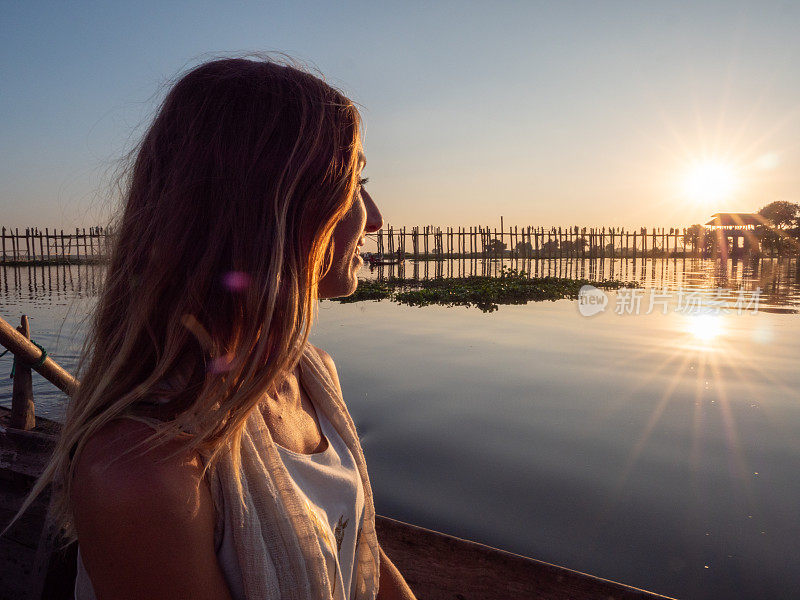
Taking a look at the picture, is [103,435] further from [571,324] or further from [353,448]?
[571,324]

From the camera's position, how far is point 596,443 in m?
5.43

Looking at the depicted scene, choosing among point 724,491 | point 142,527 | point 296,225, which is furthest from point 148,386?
point 724,491

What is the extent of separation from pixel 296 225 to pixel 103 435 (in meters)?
0.50

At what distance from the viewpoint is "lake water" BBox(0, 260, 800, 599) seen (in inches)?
147

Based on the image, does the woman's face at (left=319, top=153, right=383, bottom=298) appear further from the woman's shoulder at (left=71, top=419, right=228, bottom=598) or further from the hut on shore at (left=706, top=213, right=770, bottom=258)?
the hut on shore at (left=706, top=213, right=770, bottom=258)

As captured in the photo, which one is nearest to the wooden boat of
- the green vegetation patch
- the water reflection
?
the water reflection

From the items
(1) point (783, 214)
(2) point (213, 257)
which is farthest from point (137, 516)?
(1) point (783, 214)

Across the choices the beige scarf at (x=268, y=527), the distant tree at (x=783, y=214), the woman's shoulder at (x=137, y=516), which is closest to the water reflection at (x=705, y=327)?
the beige scarf at (x=268, y=527)

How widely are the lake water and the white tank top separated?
644 mm

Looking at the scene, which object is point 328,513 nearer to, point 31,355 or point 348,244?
point 348,244

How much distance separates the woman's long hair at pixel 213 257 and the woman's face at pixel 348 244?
6.2 inches

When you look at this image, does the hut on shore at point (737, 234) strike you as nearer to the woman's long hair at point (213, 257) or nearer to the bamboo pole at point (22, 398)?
the bamboo pole at point (22, 398)

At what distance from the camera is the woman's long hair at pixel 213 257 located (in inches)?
36.5

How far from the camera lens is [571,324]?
1266 cm
